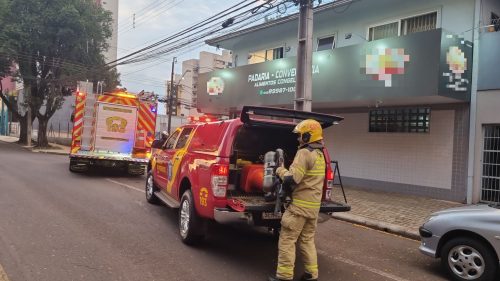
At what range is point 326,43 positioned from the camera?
15.1 m

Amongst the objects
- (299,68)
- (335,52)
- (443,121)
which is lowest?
(443,121)

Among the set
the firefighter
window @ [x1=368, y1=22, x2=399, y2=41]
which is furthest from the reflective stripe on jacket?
window @ [x1=368, y1=22, x2=399, y2=41]

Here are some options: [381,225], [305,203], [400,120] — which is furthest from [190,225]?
[400,120]

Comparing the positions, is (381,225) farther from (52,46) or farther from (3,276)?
(52,46)

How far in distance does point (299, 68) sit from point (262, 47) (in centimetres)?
773

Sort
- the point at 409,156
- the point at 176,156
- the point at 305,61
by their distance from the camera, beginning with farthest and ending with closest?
1. the point at 409,156
2. the point at 305,61
3. the point at 176,156

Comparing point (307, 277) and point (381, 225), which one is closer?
point (307, 277)

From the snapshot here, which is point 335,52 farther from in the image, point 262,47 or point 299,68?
point 262,47

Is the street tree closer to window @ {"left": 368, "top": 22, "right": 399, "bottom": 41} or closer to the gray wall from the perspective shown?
window @ {"left": 368, "top": 22, "right": 399, "bottom": 41}

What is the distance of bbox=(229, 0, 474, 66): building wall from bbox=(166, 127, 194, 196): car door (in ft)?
26.1

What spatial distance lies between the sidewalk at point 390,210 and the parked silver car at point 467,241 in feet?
7.49

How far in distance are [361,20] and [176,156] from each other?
890 centimetres

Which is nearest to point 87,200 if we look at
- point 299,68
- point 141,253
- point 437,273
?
point 141,253

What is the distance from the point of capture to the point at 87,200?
30.2ft
